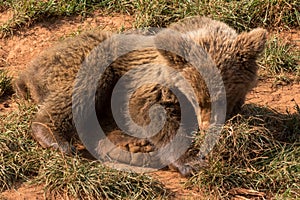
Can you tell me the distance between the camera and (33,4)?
730cm

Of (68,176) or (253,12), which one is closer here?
(68,176)

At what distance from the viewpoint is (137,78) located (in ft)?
18.5

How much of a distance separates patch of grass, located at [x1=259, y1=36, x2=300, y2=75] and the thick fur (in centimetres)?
124

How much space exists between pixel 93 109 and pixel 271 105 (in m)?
1.81

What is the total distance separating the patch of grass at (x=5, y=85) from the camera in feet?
21.0

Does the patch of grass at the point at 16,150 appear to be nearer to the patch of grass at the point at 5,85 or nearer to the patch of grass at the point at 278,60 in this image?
the patch of grass at the point at 5,85

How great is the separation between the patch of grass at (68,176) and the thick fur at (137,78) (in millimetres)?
233

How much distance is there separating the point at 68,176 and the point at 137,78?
1.07 metres

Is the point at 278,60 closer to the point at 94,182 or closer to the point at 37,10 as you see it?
the point at 37,10

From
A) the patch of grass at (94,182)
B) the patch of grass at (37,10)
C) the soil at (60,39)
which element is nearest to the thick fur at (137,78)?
the patch of grass at (94,182)

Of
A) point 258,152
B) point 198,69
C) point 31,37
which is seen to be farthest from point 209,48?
point 31,37

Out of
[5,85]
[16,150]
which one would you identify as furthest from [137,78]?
[5,85]

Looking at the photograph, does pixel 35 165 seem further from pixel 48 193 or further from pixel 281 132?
pixel 281 132

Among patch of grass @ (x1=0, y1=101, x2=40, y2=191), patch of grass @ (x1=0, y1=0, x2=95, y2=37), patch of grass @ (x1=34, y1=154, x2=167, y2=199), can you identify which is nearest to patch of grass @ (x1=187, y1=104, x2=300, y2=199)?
patch of grass @ (x1=34, y1=154, x2=167, y2=199)
